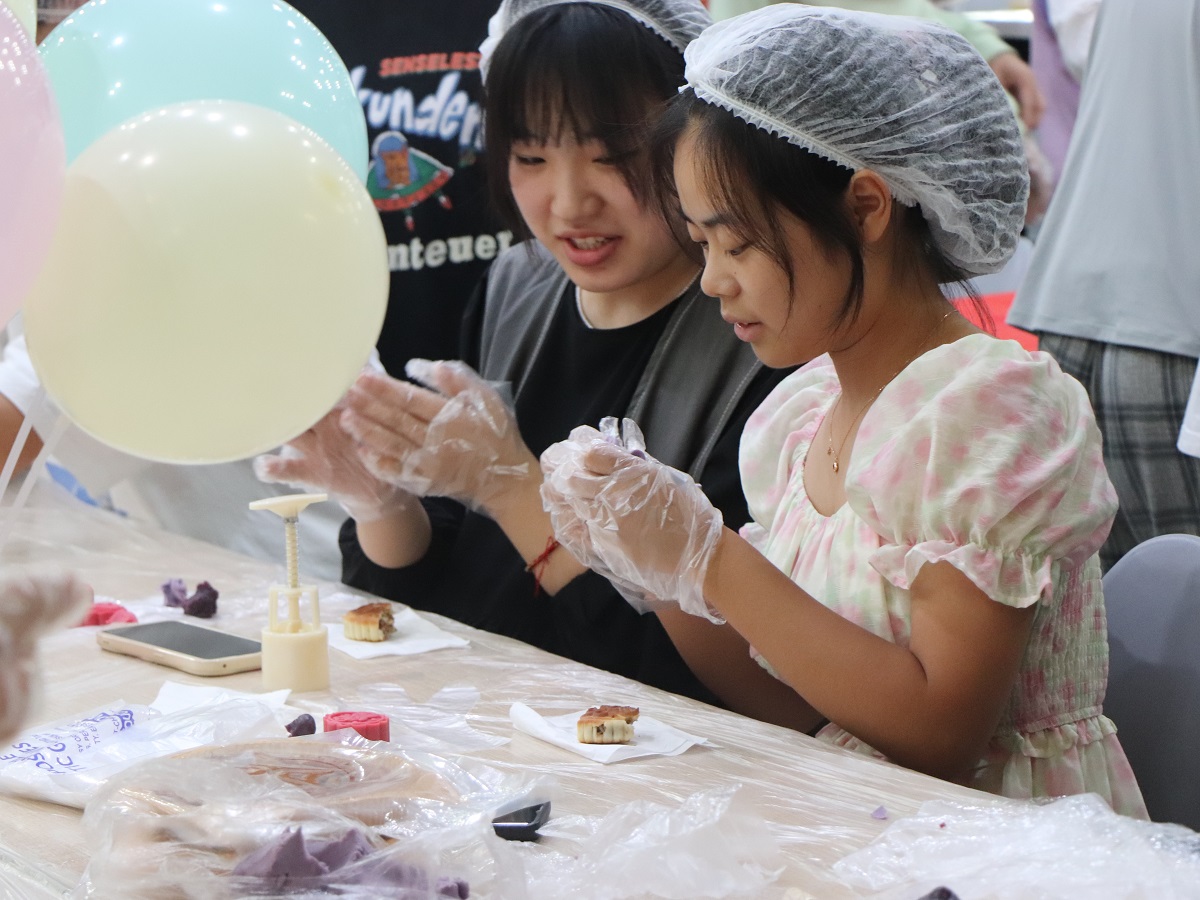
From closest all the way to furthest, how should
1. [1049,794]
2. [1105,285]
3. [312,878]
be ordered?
1. [312,878]
2. [1049,794]
3. [1105,285]

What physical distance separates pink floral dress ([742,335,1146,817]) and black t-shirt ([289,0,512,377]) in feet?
3.93

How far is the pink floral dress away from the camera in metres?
1.19

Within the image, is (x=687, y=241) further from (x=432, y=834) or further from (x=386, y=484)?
(x=432, y=834)

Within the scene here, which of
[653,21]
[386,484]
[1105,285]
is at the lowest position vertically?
[386,484]

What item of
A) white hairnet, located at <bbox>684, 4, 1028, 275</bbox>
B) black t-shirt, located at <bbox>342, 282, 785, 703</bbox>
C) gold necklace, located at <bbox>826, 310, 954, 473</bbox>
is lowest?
black t-shirt, located at <bbox>342, 282, 785, 703</bbox>

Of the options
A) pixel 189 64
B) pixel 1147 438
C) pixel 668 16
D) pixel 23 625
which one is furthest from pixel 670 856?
pixel 1147 438

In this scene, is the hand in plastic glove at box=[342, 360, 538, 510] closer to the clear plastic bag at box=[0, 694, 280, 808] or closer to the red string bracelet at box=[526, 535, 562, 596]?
the red string bracelet at box=[526, 535, 562, 596]

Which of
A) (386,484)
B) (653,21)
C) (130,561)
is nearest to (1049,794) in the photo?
(386,484)

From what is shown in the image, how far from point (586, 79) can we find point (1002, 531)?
82 cm

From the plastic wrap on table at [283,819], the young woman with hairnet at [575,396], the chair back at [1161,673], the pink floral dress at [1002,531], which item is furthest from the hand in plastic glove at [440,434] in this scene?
the chair back at [1161,673]

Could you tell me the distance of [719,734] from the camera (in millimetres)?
1213

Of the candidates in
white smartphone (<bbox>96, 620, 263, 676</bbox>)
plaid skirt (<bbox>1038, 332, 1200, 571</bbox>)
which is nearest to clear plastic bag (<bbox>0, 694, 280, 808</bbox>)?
white smartphone (<bbox>96, 620, 263, 676</bbox>)

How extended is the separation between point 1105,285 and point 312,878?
1814 mm

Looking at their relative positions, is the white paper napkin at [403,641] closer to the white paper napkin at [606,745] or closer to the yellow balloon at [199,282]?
the white paper napkin at [606,745]
